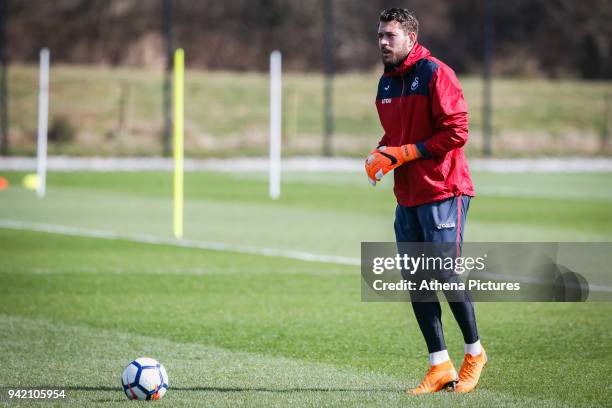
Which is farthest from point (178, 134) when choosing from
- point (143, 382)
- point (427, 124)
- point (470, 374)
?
point (470, 374)

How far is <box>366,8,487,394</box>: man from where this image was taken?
6.24 metres

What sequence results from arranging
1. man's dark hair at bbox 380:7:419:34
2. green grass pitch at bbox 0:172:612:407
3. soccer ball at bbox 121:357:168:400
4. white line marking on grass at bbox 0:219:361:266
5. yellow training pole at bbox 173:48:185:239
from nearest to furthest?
1. soccer ball at bbox 121:357:168:400
2. man's dark hair at bbox 380:7:419:34
3. green grass pitch at bbox 0:172:612:407
4. white line marking on grass at bbox 0:219:361:266
5. yellow training pole at bbox 173:48:185:239

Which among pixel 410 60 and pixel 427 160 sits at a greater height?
pixel 410 60

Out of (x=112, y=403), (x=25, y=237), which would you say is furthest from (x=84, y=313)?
(x=25, y=237)

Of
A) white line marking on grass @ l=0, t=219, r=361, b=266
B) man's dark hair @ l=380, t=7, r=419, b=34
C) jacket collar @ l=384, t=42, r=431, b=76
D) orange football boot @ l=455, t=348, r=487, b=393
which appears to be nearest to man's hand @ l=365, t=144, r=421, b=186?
jacket collar @ l=384, t=42, r=431, b=76

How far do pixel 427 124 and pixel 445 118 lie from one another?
0.16m

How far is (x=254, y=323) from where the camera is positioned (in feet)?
29.2

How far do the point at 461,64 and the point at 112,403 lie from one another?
35645 millimetres

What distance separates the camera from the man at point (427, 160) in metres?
6.24

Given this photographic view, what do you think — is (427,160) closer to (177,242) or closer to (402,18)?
(402,18)

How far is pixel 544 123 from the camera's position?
128 ft

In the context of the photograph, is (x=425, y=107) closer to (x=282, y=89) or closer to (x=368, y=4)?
(x=282, y=89)

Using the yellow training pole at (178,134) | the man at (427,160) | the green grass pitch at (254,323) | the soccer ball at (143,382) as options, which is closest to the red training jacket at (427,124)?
the man at (427,160)

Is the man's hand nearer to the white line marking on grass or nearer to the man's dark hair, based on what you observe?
the man's dark hair
